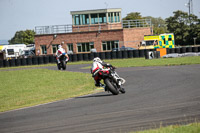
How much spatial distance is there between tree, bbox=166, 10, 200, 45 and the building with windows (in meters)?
21.5

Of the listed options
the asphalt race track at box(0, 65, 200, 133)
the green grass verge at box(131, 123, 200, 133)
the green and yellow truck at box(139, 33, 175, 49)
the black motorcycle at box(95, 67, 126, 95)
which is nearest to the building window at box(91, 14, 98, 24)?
the green and yellow truck at box(139, 33, 175, 49)

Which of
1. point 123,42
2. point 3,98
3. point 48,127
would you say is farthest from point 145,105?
point 123,42

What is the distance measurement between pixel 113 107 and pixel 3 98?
6.75 m

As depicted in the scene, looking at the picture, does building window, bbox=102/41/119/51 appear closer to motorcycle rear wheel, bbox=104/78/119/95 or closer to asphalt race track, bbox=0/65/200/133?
motorcycle rear wheel, bbox=104/78/119/95

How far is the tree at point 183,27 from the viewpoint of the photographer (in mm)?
73500

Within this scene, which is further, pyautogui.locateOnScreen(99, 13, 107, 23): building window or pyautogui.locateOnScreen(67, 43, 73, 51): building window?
pyautogui.locateOnScreen(67, 43, 73, 51): building window

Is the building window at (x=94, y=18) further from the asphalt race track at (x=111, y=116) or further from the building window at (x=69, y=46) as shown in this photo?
the asphalt race track at (x=111, y=116)

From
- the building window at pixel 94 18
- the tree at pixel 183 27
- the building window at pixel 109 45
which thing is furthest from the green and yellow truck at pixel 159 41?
the tree at pixel 183 27

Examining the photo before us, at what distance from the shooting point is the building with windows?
53.2 metres

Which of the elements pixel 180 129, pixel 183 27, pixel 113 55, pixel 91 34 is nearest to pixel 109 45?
pixel 91 34

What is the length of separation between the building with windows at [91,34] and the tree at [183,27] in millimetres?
21550

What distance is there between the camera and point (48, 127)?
7.36 metres

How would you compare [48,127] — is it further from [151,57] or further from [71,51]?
[71,51]

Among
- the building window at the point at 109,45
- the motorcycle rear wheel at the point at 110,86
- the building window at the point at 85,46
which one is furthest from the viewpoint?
the building window at the point at 85,46
